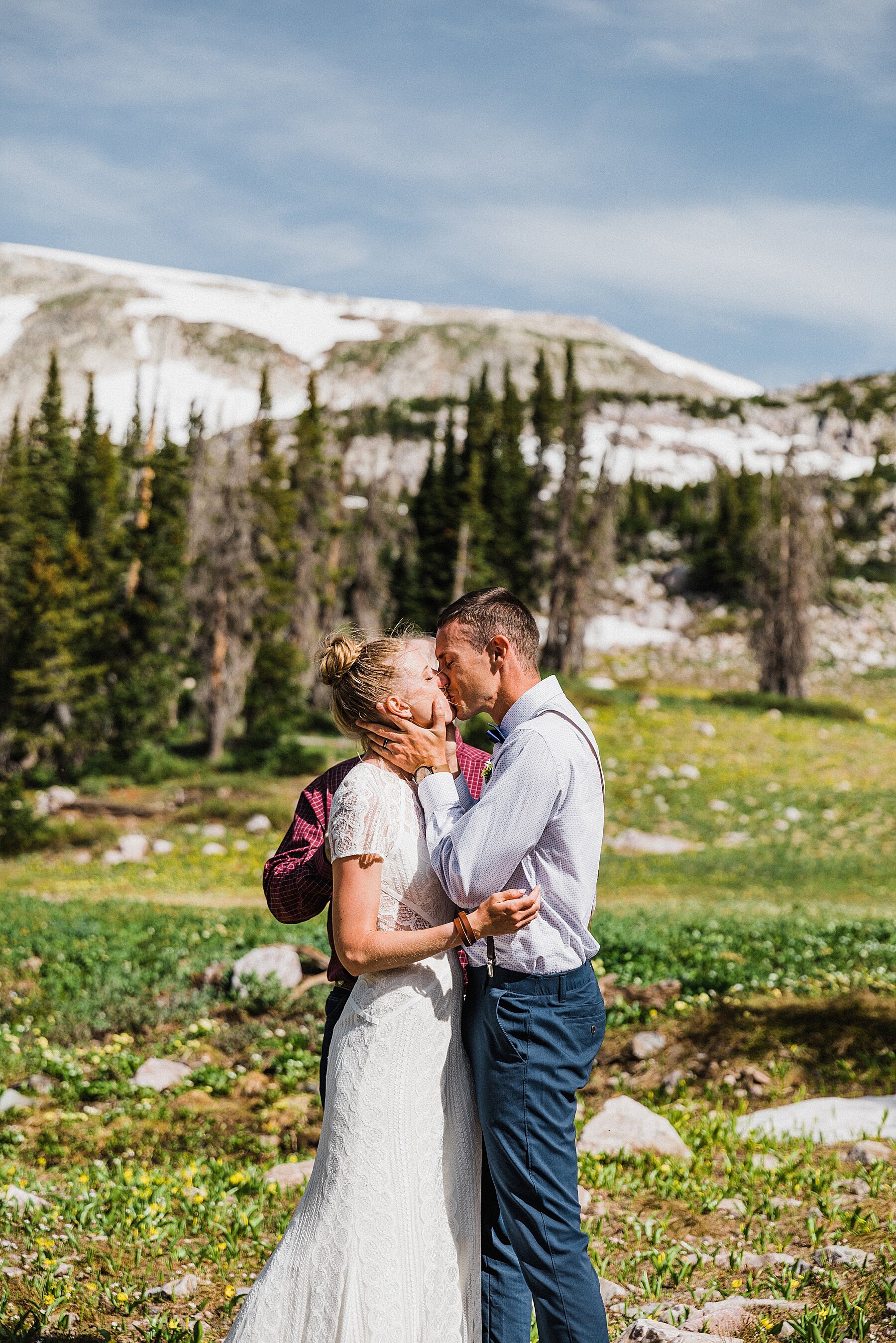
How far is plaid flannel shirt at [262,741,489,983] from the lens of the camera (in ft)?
11.7

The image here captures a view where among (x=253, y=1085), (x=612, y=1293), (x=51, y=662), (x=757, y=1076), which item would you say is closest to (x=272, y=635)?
(x=51, y=662)

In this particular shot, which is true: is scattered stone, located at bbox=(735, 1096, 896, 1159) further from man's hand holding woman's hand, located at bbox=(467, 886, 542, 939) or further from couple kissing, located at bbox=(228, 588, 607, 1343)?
man's hand holding woman's hand, located at bbox=(467, 886, 542, 939)

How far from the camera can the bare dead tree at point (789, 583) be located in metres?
46.8

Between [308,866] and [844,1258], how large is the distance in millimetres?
2931

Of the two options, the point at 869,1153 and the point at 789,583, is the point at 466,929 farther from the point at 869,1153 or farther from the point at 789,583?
the point at 789,583

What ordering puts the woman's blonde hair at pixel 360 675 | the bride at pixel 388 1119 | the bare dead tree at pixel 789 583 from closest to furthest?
the bride at pixel 388 1119 < the woman's blonde hair at pixel 360 675 < the bare dead tree at pixel 789 583

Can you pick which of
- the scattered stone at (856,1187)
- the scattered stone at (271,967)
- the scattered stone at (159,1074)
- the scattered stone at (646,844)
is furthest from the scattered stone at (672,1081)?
the scattered stone at (646,844)

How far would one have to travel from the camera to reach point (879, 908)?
54.1 feet

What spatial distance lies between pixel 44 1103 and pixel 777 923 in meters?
8.12

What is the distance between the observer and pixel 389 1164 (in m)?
3.31

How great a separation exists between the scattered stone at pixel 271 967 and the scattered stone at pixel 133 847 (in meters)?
13.7

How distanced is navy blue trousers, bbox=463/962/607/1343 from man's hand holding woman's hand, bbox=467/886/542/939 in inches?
10.5

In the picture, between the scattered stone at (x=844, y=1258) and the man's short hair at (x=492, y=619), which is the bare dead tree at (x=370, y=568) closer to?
the scattered stone at (x=844, y=1258)

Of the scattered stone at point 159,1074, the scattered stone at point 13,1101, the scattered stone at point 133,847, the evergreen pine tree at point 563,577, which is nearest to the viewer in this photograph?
the scattered stone at point 13,1101
